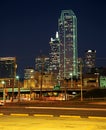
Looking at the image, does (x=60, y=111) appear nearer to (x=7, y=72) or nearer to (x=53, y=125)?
(x=53, y=125)

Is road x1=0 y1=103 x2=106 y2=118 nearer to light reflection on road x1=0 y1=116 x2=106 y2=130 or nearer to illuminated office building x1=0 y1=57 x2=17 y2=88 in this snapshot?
light reflection on road x1=0 y1=116 x2=106 y2=130

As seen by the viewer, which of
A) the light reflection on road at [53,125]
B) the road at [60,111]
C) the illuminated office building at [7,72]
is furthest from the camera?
the illuminated office building at [7,72]

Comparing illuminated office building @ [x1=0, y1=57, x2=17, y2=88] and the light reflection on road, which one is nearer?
the light reflection on road

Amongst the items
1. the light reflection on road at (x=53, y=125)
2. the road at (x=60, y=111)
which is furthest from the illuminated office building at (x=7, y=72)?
the light reflection on road at (x=53, y=125)

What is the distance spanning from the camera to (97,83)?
17738cm

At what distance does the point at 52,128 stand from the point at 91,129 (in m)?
1.89

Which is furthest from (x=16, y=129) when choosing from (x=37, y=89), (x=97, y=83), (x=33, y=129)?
(x=97, y=83)

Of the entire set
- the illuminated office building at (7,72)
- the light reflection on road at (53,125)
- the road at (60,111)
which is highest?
the illuminated office building at (7,72)

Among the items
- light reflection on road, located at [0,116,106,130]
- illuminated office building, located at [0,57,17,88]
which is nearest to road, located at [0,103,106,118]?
light reflection on road, located at [0,116,106,130]

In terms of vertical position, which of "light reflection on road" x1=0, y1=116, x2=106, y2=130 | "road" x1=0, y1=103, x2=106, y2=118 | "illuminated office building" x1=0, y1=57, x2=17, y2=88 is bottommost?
"light reflection on road" x1=0, y1=116, x2=106, y2=130

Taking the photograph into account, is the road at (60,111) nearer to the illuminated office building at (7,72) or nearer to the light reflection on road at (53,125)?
the light reflection on road at (53,125)

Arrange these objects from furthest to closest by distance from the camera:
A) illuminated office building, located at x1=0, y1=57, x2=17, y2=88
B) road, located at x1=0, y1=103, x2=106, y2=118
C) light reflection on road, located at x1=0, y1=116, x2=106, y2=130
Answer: illuminated office building, located at x1=0, y1=57, x2=17, y2=88
road, located at x1=0, y1=103, x2=106, y2=118
light reflection on road, located at x1=0, y1=116, x2=106, y2=130

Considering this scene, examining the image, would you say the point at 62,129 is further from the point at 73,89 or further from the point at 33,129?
the point at 73,89

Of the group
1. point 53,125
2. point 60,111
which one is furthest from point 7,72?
point 53,125
